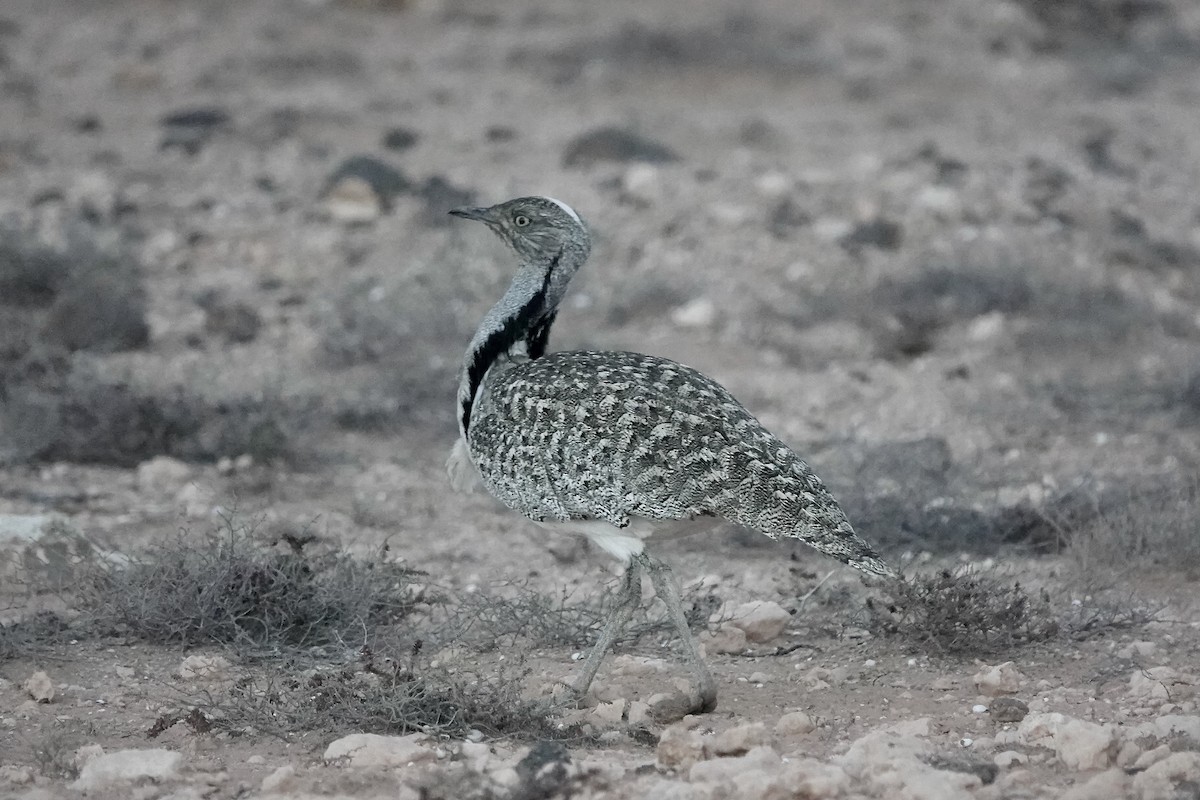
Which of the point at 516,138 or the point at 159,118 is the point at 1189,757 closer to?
the point at 516,138

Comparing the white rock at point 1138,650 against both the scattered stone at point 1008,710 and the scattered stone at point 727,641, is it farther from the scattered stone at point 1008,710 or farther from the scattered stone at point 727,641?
the scattered stone at point 727,641

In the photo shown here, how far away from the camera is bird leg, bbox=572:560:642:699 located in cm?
493

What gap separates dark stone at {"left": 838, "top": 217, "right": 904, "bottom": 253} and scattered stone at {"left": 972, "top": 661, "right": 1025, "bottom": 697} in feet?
18.6

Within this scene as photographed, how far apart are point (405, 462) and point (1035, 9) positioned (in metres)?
12.6

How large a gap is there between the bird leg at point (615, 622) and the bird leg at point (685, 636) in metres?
0.06

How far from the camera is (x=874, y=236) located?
34.4 feet

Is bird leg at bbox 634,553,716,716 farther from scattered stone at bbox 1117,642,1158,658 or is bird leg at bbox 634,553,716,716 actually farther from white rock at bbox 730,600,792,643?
scattered stone at bbox 1117,642,1158,658

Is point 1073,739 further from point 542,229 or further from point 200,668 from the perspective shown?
point 200,668

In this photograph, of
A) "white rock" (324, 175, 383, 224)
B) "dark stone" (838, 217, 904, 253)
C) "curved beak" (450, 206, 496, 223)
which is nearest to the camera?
"curved beak" (450, 206, 496, 223)

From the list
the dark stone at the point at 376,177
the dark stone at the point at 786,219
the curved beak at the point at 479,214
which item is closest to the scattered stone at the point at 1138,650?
the curved beak at the point at 479,214

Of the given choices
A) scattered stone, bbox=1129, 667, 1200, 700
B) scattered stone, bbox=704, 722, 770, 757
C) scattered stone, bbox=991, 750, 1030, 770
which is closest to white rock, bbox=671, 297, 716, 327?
scattered stone, bbox=1129, 667, 1200, 700

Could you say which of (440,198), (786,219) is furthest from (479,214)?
(440,198)

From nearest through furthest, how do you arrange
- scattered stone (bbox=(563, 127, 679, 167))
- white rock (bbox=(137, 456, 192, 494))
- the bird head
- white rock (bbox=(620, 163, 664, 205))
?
the bird head → white rock (bbox=(137, 456, 192, 494)) → white rock (bbox=(620, 163, 664, 205)) → scattered stone (bbox=(563, 127, 679, 167))

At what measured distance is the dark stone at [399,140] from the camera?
12.9 m
